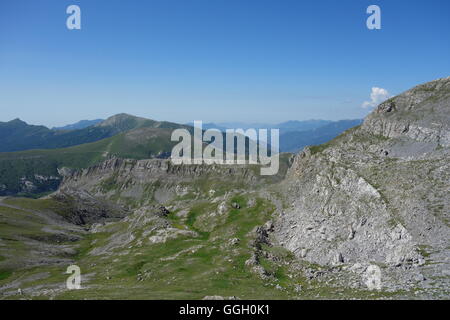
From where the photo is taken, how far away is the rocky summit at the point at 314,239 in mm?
58969

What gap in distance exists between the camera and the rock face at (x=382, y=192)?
6297 cm

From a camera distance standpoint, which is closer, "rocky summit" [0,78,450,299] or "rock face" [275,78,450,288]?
"rocky summit" [0,78,450,299]

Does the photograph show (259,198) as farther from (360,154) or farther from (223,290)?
(223,290)

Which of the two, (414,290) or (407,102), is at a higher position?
(407,102)

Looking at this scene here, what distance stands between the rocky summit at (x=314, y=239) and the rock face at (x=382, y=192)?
0.28 metres

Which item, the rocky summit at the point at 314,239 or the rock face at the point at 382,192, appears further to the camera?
the rock face at the point at 382,192

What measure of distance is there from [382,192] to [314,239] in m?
19.7

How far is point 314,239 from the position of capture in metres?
82.5

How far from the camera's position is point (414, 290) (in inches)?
1811

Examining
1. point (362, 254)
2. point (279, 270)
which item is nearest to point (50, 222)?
point (279, 270)

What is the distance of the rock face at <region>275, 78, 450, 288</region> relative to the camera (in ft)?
207

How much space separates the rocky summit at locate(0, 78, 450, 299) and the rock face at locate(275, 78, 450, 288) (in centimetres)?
28
